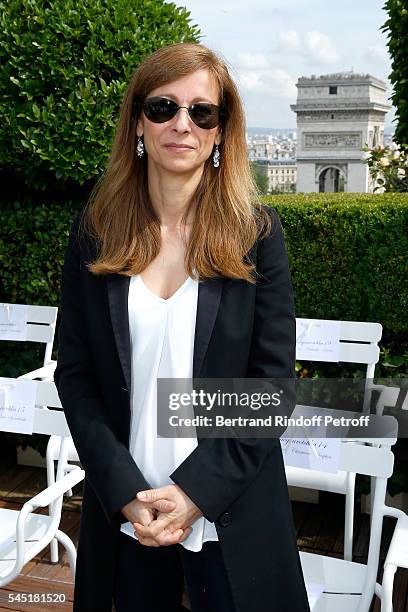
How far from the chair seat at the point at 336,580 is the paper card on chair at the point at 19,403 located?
3.60 ft

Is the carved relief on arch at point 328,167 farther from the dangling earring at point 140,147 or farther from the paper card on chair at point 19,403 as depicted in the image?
the dangling earring at point 140,147

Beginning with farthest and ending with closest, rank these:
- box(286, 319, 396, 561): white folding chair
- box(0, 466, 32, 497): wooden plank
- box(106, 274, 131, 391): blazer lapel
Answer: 1. box(0, 466, 32, 497): wooden plank
2. box(286, 319, 396, 561): white folding chair
3. box(106, 274, 131, 391): blazer lapel

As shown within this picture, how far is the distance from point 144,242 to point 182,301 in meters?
0.20

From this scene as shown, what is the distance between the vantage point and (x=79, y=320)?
172 cm

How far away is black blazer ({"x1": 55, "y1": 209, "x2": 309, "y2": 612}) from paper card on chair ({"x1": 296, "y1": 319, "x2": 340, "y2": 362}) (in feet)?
4.78

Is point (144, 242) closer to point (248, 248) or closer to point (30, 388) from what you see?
point (248, 248)

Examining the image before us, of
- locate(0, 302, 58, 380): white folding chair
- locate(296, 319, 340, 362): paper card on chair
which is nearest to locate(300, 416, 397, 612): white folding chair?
locate(296, 319, 340, 362): paper card on chair

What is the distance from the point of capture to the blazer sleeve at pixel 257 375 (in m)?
1.55

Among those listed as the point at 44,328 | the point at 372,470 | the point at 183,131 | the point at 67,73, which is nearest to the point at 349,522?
the point at 372,470

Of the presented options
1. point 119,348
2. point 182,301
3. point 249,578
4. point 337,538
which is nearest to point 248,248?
point 182,301

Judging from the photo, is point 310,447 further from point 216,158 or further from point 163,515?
point 216,158

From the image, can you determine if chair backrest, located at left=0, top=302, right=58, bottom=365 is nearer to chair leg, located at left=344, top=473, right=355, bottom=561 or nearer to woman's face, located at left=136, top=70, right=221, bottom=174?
chair leg, located at left=344, top=473, right=355, bottom=561

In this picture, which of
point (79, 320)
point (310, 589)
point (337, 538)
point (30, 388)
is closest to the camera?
point (79, 320)

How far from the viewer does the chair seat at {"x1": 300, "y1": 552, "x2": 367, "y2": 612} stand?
6.73 feet
